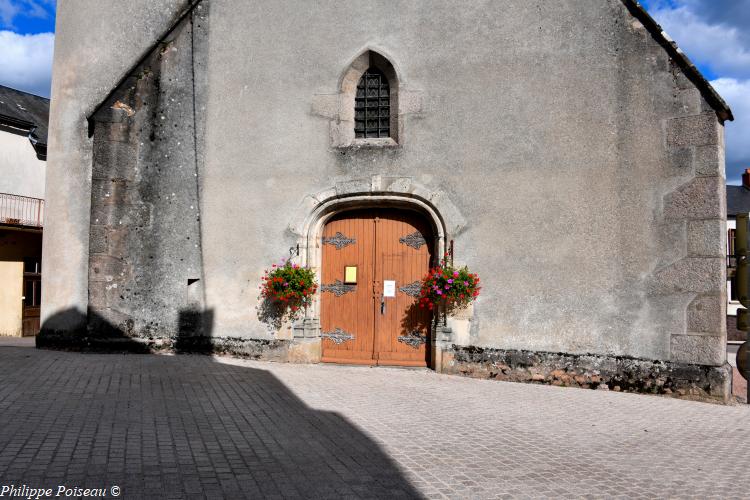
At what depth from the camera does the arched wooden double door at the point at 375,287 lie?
8.90m

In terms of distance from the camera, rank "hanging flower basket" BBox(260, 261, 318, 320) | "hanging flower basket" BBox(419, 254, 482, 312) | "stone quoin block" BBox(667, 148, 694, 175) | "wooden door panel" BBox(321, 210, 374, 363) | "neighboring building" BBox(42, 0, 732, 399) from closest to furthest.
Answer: "stone quoin block" BBox(667, 148, 694, 175), "neighboring building" BBox(42, 0, 732, 399), "hanging flower basket" BBox(419, 254, 482, 312), "hanging flower basket" BBox(260, 261, 318, 320), "wooden door panel" BBox(321, 210, 374, 363)

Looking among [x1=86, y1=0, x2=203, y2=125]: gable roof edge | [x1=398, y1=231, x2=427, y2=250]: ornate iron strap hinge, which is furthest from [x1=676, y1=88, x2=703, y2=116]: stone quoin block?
[x1=86, y1=0, x2=203, y2=125]: gable roof edge

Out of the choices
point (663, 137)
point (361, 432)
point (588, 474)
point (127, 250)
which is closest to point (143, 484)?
point (361, 432)

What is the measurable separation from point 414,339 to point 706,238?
4115 millimetres

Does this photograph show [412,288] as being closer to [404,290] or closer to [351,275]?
[404,290]

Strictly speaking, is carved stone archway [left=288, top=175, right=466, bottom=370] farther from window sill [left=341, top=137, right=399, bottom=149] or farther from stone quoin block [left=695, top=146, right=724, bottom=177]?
stone quoin block [left=695, top=146, right=724, bottom=177]

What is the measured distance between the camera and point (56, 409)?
546 cm

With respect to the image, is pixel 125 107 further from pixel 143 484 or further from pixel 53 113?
pixel 143 484

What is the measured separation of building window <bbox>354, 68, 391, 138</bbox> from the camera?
9164 mm

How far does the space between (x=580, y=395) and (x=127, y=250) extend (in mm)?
6954

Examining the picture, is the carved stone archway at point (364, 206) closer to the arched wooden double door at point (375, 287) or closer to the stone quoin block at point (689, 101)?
the arched wooden double door at point (375, 287)

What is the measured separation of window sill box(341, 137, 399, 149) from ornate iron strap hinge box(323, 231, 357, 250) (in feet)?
4.51

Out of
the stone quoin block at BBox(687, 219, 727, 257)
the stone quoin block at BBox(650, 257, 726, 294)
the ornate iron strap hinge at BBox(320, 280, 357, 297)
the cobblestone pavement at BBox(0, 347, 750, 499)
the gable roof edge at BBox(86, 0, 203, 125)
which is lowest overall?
the cobblestone pavement at BBox(0, 347, 750, 499)

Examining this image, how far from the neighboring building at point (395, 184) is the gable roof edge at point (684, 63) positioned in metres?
0.03
